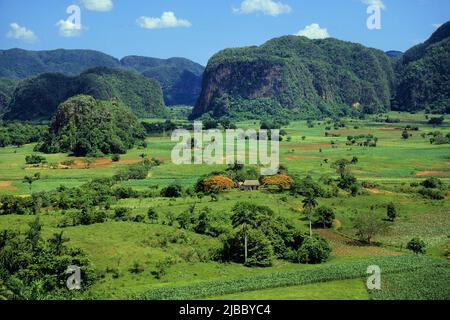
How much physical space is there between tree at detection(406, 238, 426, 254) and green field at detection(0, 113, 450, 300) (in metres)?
0.60

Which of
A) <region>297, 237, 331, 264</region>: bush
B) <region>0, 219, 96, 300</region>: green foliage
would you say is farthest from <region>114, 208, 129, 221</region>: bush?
<region>297, 237, 331, 264</region>: bush

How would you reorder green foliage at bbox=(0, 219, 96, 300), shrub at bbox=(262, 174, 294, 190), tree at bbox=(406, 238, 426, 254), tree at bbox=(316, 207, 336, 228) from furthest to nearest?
shrub at bbox=(262, 174, 294, 190) < tree at bbox=(316, 207, 336, 228) < tree at bbox=(406, 238, 426, 254) < green foliage at bbox=(0, 219, 96, 300)

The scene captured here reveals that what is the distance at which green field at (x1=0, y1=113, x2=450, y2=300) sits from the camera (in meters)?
34.1

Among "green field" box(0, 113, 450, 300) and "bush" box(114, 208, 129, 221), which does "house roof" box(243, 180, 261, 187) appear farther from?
"bush" box(114, 208, 129, 221)

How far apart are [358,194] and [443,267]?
22.7 m

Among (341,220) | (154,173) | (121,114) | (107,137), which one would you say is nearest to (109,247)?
(341,220)

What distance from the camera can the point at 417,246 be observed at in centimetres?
4262

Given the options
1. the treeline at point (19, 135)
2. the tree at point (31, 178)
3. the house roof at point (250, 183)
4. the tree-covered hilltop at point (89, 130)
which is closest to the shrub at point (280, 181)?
the house roof at point (250, 183)

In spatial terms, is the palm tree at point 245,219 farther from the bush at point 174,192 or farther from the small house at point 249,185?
the small house at point 249,185

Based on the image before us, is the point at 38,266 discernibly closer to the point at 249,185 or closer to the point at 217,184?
the point at 217,184

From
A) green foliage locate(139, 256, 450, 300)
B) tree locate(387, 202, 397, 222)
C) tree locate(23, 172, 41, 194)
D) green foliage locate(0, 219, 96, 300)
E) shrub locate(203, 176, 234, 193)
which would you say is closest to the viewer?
green foliage locate(0, 219, 96, 300)

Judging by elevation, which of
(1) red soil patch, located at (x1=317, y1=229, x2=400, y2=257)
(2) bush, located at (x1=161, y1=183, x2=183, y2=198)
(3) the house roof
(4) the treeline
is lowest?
(1) red soil patch, located at (x1=317, y1=229, x2=400, y2=257)

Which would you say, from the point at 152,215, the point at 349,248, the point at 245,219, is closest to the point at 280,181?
the point at 152,215

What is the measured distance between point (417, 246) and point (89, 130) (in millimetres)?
74443
